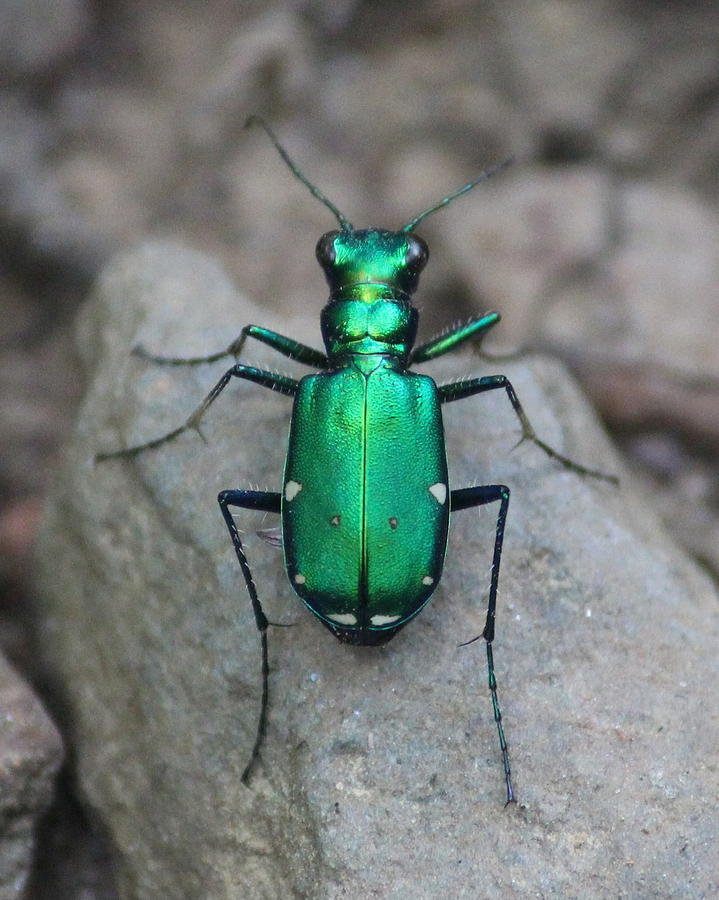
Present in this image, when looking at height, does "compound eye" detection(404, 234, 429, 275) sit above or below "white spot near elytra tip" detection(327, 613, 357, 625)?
above

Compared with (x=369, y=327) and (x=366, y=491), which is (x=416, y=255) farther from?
(x=366, y=491)

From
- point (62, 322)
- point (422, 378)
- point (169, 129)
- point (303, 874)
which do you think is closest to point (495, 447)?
point (422, 378)

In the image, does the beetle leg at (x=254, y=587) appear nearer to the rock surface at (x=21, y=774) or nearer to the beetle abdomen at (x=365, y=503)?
the beetle abdomen at (x=365, y=503)

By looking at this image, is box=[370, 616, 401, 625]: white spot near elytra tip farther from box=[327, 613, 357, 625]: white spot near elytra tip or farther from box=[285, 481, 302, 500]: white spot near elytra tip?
box=[285, 481, 302, 500]: white spot near elytra tip

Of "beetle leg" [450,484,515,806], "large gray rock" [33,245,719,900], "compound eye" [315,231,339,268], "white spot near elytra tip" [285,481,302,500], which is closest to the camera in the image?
"large gray rock" [33,245,719,900]

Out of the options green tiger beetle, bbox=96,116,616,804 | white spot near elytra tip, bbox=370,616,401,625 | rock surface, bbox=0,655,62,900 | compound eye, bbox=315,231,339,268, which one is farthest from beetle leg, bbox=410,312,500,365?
rock surface, bbox=0,655,62,900

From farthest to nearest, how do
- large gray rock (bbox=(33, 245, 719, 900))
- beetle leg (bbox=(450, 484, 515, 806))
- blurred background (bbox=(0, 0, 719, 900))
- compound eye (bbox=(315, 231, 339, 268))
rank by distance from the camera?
1. blurred background (bbox=(0, 0, 719, 900))
2. compound eye (bbox=(315, 231, 339, 268))
3. beetle leg (bbox=(450, 484, 515, 806))
4. large gray rock (bbox=(33, 245, 719, 900))

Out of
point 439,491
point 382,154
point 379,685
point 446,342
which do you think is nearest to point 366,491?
point 439,491
